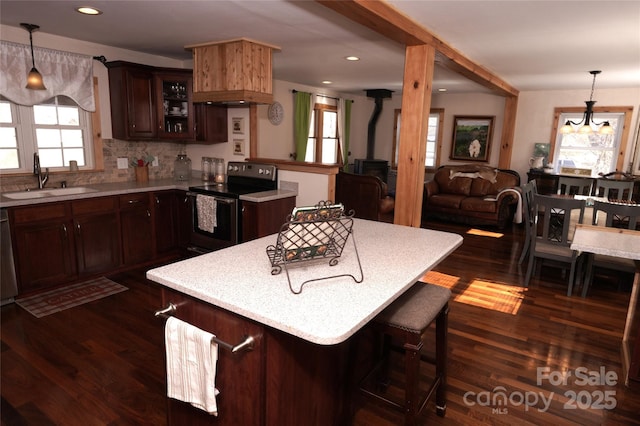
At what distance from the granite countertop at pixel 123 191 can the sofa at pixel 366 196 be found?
6.28 feet

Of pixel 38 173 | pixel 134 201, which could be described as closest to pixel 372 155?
pixel 134 201

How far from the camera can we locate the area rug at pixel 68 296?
3125 millimetres

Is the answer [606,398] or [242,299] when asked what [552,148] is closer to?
[606,398]

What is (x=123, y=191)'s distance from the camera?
3809mm

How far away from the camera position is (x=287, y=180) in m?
4.28

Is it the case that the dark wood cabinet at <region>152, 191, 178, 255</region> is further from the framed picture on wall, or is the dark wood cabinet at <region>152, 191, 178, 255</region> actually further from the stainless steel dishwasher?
the framed picture on wall

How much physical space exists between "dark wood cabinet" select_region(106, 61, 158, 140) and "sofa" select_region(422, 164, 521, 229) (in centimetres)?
459

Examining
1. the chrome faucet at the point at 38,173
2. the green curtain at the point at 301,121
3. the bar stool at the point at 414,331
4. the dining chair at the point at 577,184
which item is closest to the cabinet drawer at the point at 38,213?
the chrome faucet at the point at 38,173

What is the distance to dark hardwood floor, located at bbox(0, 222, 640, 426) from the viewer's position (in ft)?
6.78

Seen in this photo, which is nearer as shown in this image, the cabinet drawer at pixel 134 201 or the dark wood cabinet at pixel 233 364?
the dark wood cabinet at pixel 233 364

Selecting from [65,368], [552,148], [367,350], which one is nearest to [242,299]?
[367,350]

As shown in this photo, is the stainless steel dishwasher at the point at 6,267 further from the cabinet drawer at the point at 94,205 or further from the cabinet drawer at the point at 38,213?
the cabinet drawer at the point at 94,205

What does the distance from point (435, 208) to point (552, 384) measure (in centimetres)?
462

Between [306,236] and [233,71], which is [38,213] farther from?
[306,236]
